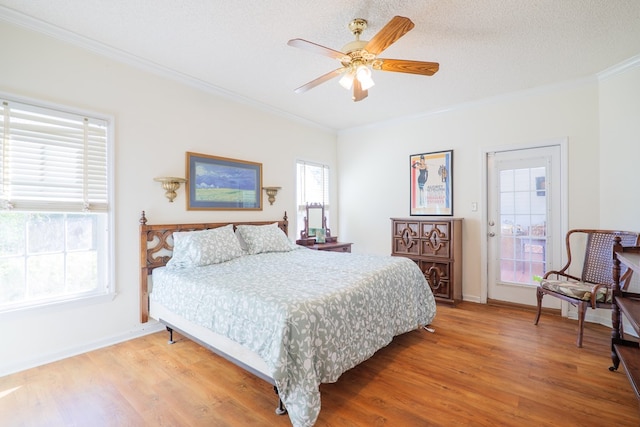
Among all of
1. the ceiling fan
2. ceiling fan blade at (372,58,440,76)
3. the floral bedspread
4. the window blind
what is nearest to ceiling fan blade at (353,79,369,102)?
the ceiling fan

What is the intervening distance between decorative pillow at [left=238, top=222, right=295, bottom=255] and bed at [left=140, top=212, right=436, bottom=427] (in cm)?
1

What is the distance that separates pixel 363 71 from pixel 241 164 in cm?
209

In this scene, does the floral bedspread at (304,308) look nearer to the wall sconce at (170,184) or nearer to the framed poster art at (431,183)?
the wall sconce at (170,184)

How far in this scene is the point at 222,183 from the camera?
357 centimetres

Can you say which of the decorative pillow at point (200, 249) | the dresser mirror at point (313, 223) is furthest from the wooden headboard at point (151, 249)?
the dresser mirror at point (313, 223)

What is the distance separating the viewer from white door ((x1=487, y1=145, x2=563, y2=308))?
3471 mm

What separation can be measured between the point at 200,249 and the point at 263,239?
2.71 ft

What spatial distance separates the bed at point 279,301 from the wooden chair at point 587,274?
1.19 metres

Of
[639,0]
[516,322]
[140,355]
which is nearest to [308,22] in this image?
[639,0]

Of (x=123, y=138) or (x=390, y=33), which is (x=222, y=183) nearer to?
(x=123, y=138)

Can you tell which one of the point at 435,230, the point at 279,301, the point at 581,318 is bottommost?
the point at 581,318

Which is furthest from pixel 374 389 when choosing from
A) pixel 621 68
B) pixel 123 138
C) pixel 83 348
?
pixel 621 68

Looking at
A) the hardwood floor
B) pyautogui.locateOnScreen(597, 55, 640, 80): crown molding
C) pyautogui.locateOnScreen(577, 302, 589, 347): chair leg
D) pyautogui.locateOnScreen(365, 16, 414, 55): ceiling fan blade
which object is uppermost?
pyautogui.locateOnScreen(597, 55, 640, 80): crown molding

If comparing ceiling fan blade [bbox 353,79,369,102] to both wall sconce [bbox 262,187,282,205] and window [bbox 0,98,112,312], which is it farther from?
window [bbox 0,98,112,312]
